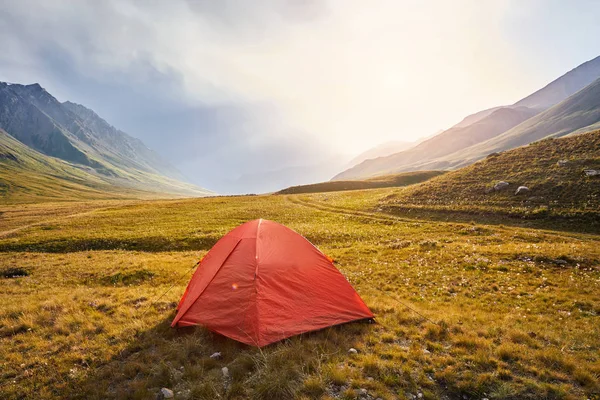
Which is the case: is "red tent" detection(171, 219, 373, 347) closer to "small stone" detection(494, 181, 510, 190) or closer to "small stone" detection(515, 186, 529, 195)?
"small stone" detection(515, 186, 529, 195)

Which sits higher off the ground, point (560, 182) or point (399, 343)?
point (560, 182)

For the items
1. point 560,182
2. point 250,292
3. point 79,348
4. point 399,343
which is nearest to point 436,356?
point 399,343

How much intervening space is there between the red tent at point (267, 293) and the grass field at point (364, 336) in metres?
0.43

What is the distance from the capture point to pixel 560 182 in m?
30.8

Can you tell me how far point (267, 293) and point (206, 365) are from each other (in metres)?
2.62

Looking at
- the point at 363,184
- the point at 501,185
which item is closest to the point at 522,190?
the point at 501,185

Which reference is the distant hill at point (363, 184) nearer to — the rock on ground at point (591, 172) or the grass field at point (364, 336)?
the rock on ground at point (591, 172)

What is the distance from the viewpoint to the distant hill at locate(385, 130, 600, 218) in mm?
28359

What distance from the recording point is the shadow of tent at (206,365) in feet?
21.8

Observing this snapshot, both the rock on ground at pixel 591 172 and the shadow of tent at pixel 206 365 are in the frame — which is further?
the rock on ground at pixel 591 172

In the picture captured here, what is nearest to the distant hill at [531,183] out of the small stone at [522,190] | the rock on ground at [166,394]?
the small stone at [522,190]

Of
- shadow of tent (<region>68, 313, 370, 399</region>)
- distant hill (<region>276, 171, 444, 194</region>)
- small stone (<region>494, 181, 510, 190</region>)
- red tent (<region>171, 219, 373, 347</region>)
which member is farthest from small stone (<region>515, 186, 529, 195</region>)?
distant hill (<region>276, 171, 444, 194</region>)

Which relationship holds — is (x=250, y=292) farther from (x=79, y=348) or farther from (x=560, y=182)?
(x=560, y=182)

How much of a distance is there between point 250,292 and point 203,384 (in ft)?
9.68
